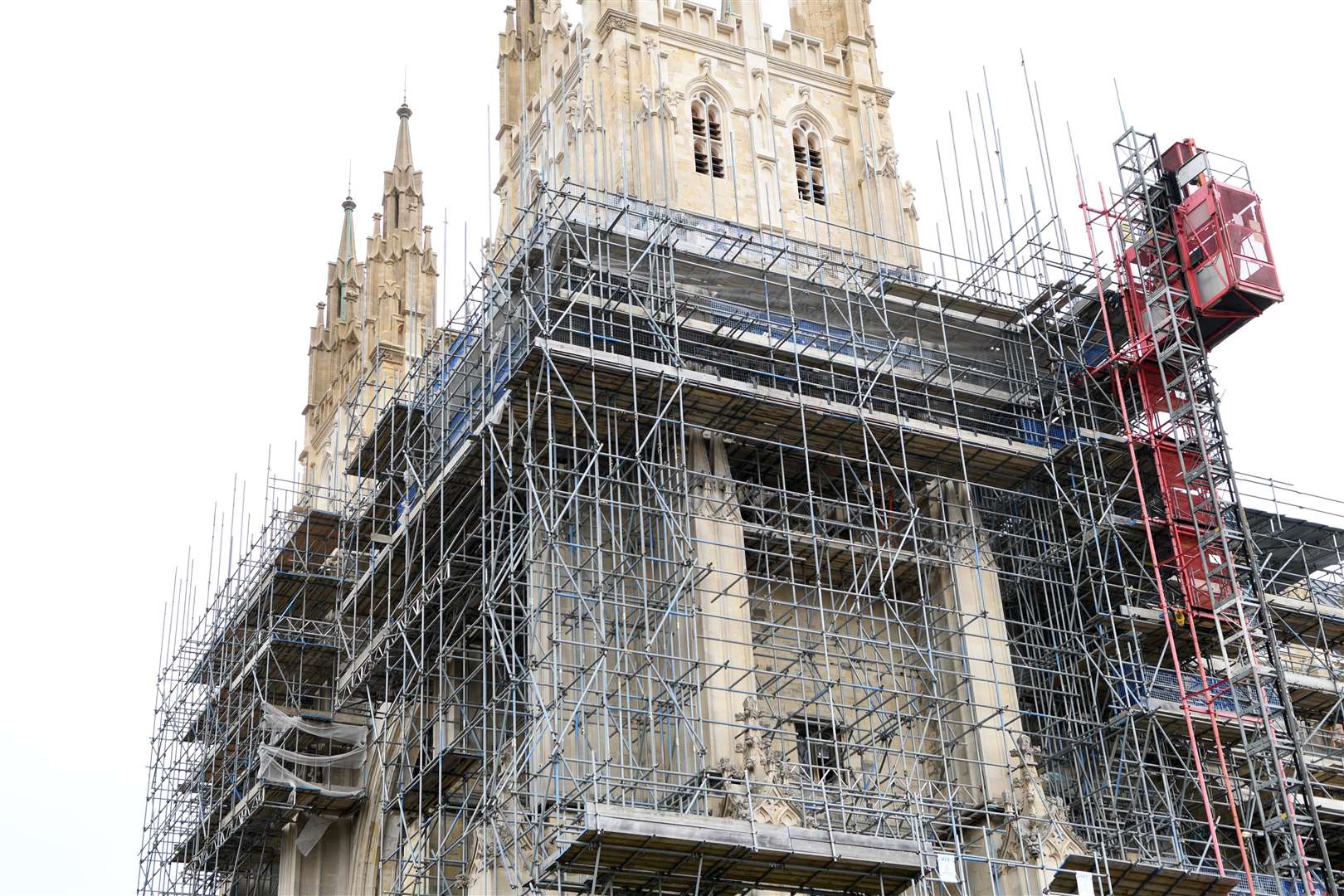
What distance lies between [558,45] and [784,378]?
488 inches

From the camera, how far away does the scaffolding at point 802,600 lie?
107 ft

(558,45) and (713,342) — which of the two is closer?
(713,342)

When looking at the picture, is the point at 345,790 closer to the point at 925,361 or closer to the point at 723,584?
the point at 723,584

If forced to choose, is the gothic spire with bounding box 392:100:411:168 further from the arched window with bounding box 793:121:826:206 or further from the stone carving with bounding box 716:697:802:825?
the stone carving with bounding box 716:697:802:825

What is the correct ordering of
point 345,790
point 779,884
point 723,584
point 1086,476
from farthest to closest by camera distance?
1. point 345,790
2. point 1086,476
3. point 723,584
4. point 779,884

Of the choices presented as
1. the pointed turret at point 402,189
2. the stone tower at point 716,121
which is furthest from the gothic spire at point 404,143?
the stone tower at point 716,121

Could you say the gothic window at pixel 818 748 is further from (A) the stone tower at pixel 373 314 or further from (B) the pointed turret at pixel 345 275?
(B) the pointed turret at pixel 345 275

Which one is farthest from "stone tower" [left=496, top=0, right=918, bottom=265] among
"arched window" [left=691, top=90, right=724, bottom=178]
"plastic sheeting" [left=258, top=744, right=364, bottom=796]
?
"plastic sheeting" [left=258, top=744, right=364, bottom=796]

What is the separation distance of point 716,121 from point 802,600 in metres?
12.0

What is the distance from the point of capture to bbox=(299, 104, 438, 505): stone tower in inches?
2207

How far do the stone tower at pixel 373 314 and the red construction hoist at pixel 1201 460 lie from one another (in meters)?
21.7

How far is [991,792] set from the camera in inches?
1379

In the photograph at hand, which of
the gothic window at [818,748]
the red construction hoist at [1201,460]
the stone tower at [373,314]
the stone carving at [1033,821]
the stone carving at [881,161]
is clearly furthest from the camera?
the stone tower at [373,314]

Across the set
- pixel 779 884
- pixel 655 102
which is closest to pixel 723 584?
pixel 779 884
